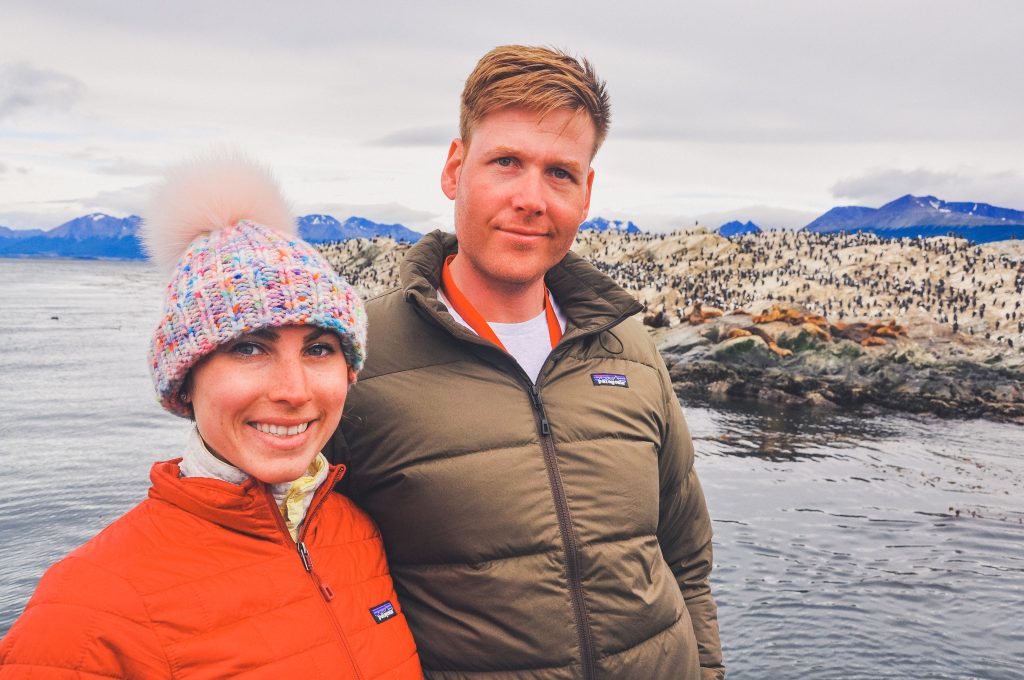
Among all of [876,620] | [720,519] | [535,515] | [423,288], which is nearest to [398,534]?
[535,515]

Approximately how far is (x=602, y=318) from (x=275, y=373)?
1.54m

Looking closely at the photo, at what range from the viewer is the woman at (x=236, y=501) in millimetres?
1967

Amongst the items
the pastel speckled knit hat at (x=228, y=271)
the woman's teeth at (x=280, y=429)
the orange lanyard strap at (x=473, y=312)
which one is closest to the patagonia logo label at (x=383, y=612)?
the woman's teeth at (x=280, y=429)

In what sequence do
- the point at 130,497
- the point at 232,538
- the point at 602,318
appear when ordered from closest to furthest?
1. the point at 232,538
2. the point at 602,318
3. the point at 130,497

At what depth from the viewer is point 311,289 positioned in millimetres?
2318

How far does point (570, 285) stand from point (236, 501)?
1.82 m

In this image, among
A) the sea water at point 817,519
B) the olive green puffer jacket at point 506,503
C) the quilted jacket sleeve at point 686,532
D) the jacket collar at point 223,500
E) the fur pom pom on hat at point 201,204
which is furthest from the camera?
the sea water at point 817,519

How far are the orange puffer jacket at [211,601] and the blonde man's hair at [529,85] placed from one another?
1.52 metres

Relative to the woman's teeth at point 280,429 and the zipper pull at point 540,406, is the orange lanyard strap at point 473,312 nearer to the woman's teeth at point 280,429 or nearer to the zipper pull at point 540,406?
the zipper pull at point 540,406

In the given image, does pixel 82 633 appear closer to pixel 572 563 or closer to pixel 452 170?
pixel 572 563

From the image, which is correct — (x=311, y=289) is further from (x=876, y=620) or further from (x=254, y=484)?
(x=876, y=620)

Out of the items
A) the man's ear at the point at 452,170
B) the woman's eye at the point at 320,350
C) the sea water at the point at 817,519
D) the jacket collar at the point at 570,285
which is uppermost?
the man's ear at the point at 452,170

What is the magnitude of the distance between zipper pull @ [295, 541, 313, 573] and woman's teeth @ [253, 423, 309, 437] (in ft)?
1.16

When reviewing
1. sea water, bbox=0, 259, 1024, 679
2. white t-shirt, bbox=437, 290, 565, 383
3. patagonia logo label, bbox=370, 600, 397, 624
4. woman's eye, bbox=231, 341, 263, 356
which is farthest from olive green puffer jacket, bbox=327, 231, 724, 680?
sea water, bbox=0, 259, 1024, 679
